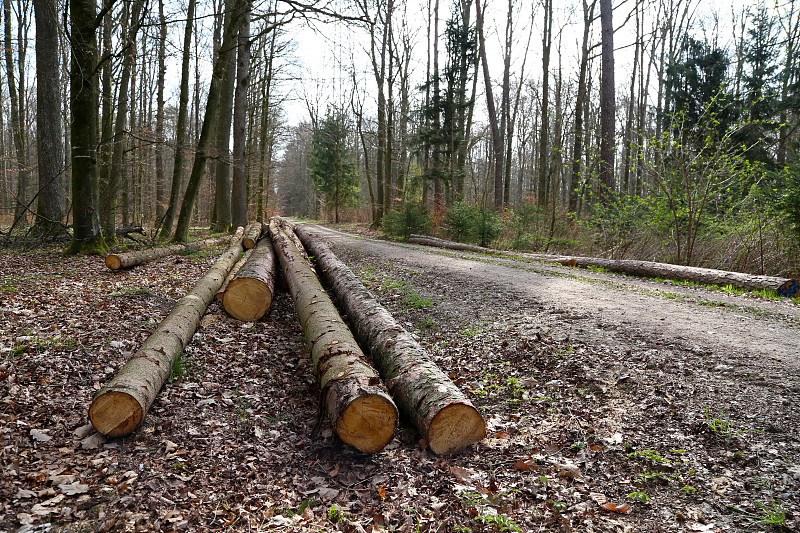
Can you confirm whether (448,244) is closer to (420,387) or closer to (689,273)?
(689,273)

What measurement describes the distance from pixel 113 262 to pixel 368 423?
260 inches

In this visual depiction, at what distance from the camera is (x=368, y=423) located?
10.0 feet

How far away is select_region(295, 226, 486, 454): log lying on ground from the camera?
3.11 meters

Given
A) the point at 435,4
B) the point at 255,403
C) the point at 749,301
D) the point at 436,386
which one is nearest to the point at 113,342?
the point at 255,403

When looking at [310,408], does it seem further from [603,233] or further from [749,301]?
[603,233]

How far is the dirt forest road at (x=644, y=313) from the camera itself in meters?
4.16

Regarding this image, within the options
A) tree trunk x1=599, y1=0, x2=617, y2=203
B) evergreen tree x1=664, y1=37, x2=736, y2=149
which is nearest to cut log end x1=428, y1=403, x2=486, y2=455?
tree trunk x1=599, y1=0, x2=617, y2=203

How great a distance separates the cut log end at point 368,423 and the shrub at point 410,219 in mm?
14826

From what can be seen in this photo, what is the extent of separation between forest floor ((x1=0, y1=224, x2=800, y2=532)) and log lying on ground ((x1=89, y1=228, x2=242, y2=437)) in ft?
0.43

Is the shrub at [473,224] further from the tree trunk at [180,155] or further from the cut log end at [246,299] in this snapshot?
the cut log end at [246,299]

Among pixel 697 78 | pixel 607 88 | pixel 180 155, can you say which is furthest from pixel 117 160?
pixel 697 78

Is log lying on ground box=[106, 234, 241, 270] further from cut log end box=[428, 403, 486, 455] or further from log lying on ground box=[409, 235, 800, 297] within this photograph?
log lying on ground box=[409, 235, 800, 297]

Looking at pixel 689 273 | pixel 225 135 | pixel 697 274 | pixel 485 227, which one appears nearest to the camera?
pixel 697 274

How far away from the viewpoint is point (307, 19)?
755 cm
